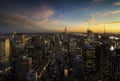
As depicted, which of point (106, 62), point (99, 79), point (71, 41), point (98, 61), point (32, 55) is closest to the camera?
point (99, 79)

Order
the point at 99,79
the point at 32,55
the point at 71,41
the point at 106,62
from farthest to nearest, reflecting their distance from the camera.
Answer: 1. the point at 32,55
2. the point at 71,41
3. the point at 106,62
4. the point at 99,79

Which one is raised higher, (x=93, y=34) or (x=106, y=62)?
(x=93, y=34)

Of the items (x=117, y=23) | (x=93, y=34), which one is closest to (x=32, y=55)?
(x=93, y=34)

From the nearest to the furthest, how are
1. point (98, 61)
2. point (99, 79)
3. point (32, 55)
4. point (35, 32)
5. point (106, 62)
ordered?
1. point (35, 32)
2. point (99, 79)
3. point (106, 62)
4. point (98, 61)
5. point (32, 55)

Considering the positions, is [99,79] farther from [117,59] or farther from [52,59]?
[52,59]

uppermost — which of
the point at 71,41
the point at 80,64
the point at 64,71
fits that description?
the point at 71,41

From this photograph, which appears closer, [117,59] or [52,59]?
[117,59]

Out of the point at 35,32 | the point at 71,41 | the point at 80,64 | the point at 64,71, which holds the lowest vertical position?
the point at 64,71

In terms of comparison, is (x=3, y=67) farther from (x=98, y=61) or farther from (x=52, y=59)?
(x=98, y=61)

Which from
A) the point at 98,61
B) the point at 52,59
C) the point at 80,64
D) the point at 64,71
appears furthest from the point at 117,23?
the point at 52,59
